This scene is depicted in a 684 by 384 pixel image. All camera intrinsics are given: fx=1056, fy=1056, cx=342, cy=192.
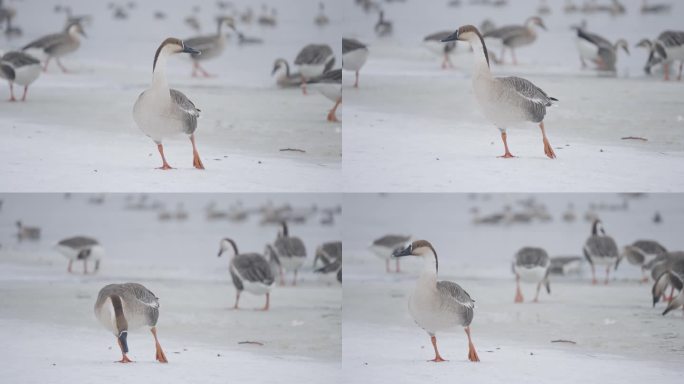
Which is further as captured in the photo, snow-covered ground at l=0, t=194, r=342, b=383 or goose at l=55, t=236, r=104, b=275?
goose at l=55, t=236, r=104, b=275

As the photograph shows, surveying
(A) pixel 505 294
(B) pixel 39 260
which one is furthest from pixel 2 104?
(A) pixel 505 294

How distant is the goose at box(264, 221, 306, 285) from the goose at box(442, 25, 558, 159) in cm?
109

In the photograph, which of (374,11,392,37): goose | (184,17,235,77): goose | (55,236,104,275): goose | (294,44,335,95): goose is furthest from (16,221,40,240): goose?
(374,11,392,37): goose

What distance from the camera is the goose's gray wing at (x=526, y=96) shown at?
16.5 ft

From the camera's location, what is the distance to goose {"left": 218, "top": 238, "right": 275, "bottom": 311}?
512 centimetres

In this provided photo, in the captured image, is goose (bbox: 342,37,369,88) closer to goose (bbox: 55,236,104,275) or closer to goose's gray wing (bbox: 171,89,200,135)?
goose's gray wing (bbox: 171,89,200,135)

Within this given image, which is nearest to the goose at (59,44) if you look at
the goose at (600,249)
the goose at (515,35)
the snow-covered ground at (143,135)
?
the snow-covered ground at (143,135)

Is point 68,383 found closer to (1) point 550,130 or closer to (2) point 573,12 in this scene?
(1) point 550,130

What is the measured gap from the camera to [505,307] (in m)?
5.14

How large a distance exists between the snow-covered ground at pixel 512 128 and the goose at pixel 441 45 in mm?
30

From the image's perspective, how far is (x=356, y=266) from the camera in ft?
16.8

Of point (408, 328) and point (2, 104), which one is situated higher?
point (2, 104)

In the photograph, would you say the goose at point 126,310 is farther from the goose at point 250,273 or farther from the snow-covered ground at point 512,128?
the snow-covered ground at point 512,128

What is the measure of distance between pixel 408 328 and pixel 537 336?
613mm
